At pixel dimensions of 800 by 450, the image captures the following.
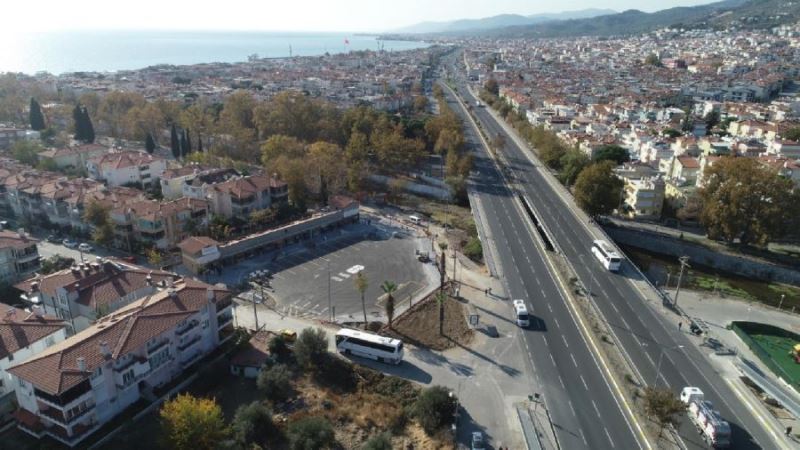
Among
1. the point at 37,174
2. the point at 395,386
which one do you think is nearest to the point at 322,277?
the point at 395,386

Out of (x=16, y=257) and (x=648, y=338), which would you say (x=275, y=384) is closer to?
(x=648, y=338)

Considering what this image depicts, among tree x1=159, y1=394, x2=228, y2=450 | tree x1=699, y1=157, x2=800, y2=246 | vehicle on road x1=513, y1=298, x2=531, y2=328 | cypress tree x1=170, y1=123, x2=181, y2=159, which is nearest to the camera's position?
tree x1=159, y1=394, x2=228, y2=450

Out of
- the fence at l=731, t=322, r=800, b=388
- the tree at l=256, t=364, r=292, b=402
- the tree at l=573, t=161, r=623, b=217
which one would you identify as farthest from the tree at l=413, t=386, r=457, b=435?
the tree at l=573, t=161, r=623, b=217

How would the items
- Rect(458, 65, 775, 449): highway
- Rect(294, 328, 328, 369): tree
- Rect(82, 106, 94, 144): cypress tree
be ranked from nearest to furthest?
Rect(458, 65, 775, 449): highway < Rect(294, 328, 328, 369): tree < Rect(82, 106, 94, 144): cypress tree

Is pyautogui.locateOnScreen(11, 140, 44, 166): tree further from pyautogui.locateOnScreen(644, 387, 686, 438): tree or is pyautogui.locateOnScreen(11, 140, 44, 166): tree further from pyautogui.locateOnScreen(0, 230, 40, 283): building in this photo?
pyautogui.locateOnScreen(644, 387, 686, 438): tree

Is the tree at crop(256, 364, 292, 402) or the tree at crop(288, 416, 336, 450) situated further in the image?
the tree at crop(256, 364, 292, 402)

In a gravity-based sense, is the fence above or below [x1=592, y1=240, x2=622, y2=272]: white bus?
below

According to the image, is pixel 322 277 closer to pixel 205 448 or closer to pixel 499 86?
pixel 205 448
